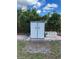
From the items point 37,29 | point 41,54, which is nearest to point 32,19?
point 37,29

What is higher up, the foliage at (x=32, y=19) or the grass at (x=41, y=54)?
the foliage at (x=32, y=19)

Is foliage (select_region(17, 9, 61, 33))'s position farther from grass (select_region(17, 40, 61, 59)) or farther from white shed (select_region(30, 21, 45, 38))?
grass (select_region(17, 40, 61, 59))

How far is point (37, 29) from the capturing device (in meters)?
2.61

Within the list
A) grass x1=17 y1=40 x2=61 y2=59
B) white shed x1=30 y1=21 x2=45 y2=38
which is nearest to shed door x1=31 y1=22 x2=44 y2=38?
white shed x1=30 y1=21 x2=45 y2=38

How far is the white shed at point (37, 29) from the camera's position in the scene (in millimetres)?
2613

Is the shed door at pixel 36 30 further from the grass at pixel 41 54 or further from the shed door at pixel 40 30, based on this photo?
the grass at pixel 41 54

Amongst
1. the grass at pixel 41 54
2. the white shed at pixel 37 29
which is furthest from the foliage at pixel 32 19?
the grass at pixel 41 54

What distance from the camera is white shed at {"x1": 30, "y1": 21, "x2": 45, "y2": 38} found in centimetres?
261

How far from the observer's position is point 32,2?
8.56 ft

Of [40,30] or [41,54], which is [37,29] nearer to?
[40,30]

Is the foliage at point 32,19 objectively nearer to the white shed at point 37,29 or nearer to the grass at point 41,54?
the white shed at point 37,29
